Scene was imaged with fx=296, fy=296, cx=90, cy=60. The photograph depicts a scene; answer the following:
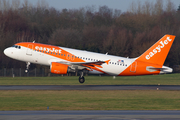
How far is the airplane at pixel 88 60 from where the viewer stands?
3759 centimetres

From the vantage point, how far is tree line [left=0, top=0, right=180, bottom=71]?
8238cm

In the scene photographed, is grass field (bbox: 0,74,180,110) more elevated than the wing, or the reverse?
the wing

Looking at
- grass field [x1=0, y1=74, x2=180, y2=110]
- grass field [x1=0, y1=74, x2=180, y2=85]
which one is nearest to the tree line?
grass field [x1=0, y1=74, x2=180, y2=85]

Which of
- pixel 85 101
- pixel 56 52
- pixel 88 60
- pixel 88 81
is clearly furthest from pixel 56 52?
pixel 85 101

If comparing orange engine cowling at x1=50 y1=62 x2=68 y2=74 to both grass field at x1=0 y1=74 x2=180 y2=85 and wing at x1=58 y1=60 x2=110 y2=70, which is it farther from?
grass field at x1=0 y1=74 x2=180 y2=85

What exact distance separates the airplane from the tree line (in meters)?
35.0

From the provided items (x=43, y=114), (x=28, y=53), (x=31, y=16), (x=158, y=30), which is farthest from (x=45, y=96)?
(x=31, y=16)

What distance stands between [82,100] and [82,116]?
26.8 feet

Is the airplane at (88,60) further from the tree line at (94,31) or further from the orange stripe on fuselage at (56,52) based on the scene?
the tree line at (94,31)

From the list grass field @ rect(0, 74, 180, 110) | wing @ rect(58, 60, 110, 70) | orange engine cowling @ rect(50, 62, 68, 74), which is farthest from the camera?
wing @ rect(58, 60, 110, 70)

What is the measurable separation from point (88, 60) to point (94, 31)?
60964mm

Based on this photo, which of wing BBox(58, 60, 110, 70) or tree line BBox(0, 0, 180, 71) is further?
tree line BBox(0, 0, 180, 71)

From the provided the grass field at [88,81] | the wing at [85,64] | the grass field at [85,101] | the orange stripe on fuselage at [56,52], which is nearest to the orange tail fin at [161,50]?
the wing at [85,64]

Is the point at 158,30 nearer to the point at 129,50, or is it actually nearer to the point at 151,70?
the point at 129,50
